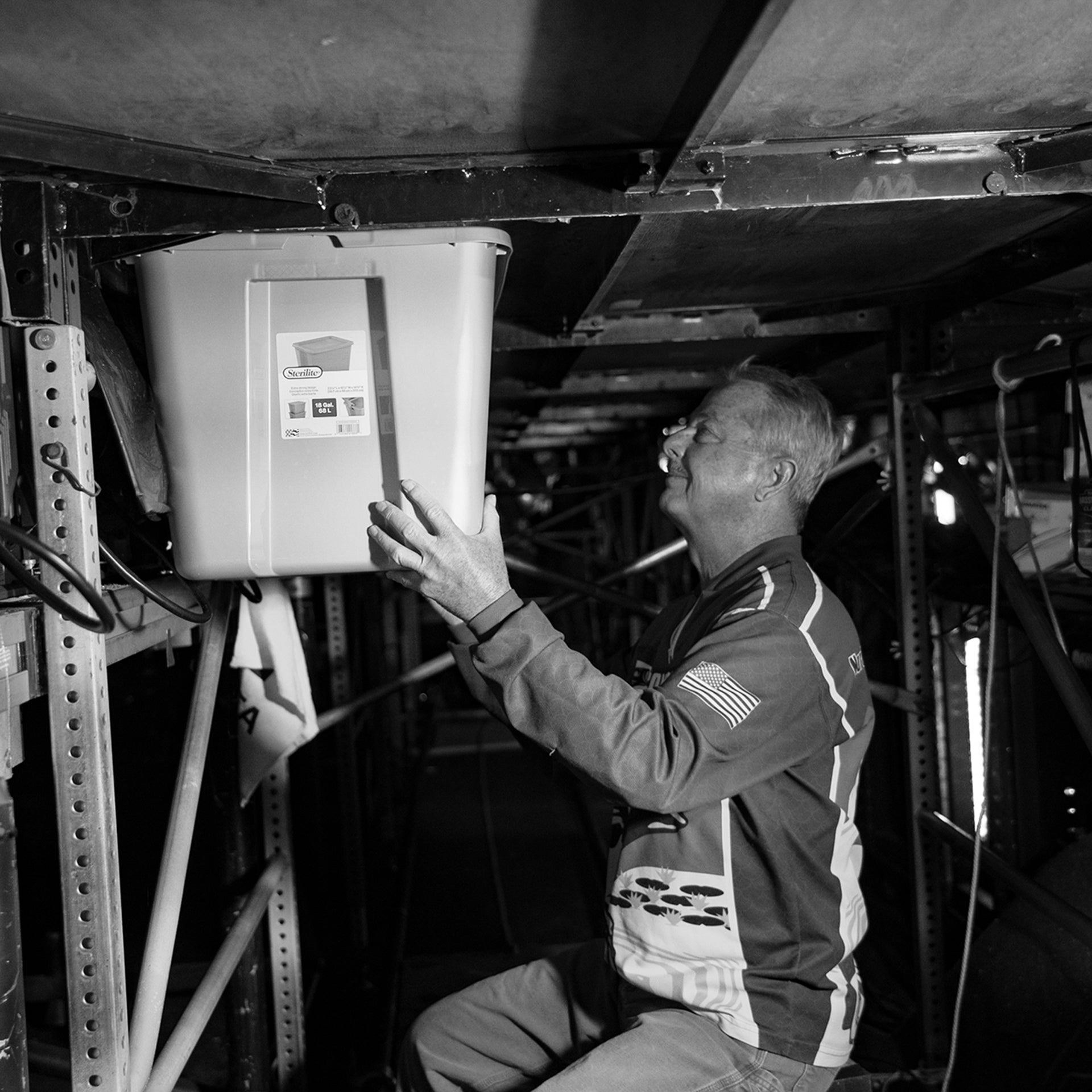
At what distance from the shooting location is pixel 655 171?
4.02 ft

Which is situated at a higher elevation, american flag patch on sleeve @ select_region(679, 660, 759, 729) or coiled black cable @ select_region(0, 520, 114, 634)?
coiled black cable @ select_region(0, 520, 114, 634)

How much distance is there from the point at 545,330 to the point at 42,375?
1.28m

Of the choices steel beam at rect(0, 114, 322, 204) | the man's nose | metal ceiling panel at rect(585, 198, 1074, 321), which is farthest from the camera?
the man's nose

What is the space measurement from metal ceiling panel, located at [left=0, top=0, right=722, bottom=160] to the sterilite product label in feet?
0.79

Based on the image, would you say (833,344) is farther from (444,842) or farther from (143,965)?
(444,842)

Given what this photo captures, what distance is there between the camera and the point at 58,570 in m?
1.03

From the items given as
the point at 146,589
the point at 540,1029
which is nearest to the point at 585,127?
the point at 146,589

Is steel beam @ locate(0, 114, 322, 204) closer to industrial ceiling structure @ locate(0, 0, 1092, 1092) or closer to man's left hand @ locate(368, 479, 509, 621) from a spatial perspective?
industrial ceiling structure @ locate(0, 0, 1092, 1092)

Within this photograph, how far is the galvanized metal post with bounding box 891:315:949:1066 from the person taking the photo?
220 cm

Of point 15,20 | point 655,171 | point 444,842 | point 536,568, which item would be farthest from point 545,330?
point 444,842

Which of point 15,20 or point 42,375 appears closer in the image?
point 15,20

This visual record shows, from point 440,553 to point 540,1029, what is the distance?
3.11ft

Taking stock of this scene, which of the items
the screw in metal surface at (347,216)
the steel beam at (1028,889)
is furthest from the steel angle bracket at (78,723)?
the steel beam at (1028,889)

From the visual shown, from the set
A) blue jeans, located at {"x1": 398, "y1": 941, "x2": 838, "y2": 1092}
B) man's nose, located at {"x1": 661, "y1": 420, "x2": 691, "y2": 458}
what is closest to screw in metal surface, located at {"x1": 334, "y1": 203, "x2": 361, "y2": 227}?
man's nose, located at {"x1": 661, "y1": 420, "x2": 691, "y2": 458}
